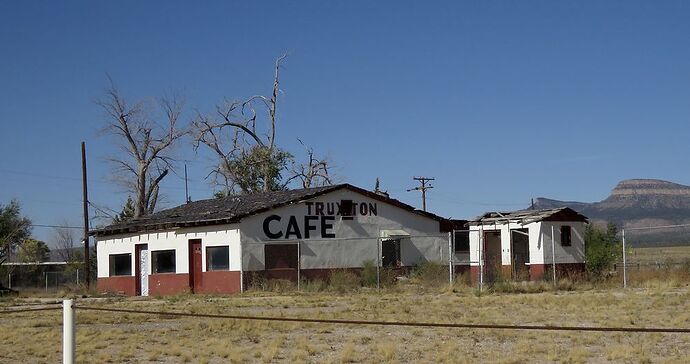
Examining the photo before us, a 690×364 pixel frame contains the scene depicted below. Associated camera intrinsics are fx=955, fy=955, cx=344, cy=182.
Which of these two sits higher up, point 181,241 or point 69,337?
point 181,241

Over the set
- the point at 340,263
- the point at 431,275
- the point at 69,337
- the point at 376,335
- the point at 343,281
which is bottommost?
the point at 376,335

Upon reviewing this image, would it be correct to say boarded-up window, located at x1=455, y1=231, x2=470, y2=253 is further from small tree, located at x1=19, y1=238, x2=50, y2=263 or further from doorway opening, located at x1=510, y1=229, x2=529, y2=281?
small tree, located at x1=19, y1=238, x2=50, y2=263

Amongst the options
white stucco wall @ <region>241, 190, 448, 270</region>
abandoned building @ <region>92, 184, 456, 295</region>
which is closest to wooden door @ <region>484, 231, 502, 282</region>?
abandoned building @ <region>92, 184, 456, 295</region>

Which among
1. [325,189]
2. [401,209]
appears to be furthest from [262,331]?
[401,209]

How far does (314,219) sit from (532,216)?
980 centimetres

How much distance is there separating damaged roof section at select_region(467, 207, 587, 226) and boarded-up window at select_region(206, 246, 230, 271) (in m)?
12.4

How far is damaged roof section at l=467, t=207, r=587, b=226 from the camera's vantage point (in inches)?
1638

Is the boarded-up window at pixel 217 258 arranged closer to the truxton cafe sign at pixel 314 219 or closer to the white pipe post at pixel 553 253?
the truxton cafe sign at pixel 314 219

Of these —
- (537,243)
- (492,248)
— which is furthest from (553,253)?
(492,248)

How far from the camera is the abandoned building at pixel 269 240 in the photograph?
3866 centimetres

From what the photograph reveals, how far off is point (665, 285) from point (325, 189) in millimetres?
14758

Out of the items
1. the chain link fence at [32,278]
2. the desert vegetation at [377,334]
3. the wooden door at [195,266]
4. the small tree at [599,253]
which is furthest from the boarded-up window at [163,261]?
the small tree at [599,253]

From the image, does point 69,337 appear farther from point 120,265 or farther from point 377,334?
point 120,265

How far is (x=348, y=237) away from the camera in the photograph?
137 ft
